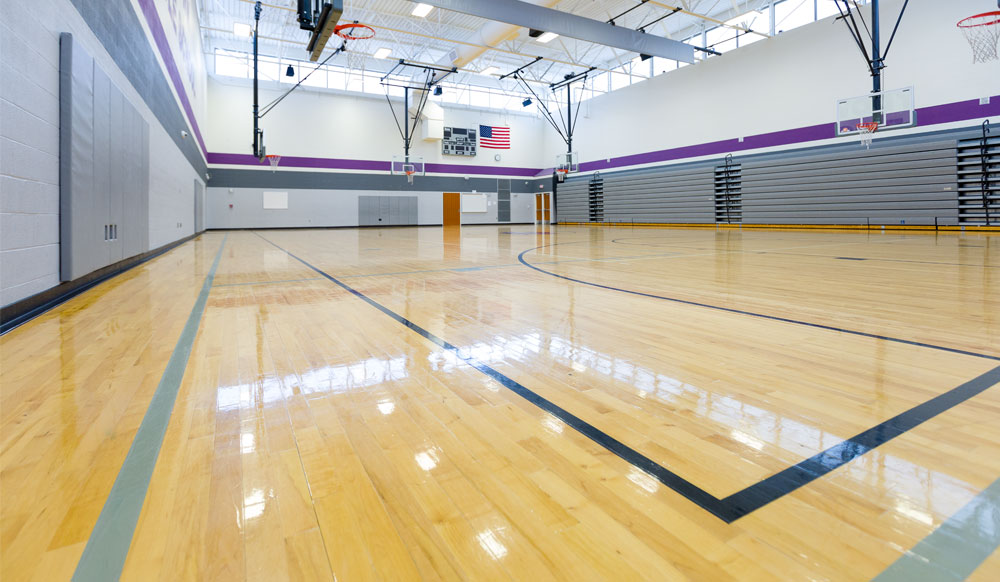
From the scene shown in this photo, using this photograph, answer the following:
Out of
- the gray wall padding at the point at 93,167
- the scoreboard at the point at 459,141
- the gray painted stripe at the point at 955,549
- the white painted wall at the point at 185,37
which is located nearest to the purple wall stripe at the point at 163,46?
the white painted wall at the point at 185,37

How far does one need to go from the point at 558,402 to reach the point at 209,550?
1191 millimetres

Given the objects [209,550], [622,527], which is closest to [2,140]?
[209,550]

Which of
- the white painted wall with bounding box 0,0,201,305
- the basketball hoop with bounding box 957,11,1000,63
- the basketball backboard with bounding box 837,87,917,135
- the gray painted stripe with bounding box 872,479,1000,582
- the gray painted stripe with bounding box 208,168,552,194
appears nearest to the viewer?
the gray painted stripe with bounding box 872,479,1000,582

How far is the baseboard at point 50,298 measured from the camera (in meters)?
3.07

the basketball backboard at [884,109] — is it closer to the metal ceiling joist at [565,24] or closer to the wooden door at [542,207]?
the metal ceiling joist at [565,24]

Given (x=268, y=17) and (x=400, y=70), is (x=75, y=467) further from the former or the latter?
(x=400, y=70)

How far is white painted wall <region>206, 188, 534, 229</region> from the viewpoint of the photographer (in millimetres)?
20719

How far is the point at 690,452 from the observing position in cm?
150

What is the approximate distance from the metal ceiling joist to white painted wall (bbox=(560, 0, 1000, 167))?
7.42 feet

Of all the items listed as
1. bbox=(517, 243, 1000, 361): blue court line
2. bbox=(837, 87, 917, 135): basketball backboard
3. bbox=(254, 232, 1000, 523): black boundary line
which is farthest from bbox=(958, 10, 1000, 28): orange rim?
bbox=(254, 232, 1000, 523): black boundary line

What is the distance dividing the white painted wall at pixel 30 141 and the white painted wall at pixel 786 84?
629 inches

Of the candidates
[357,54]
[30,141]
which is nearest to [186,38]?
[357,54]

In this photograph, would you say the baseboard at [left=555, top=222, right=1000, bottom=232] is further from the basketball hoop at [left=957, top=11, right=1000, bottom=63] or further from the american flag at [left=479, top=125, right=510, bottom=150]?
the american flag at [left=479, top=125, right=510, bottom=150]

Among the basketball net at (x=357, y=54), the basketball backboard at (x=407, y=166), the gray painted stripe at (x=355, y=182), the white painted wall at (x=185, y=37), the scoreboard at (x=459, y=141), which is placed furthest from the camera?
the scoreboard at (x=459, y=141)
